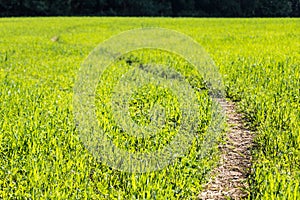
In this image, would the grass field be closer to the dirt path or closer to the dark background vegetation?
the dirt path

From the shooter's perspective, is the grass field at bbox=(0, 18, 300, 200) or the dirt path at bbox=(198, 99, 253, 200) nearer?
the grass field at bbox=(0, 18, 300, 200)

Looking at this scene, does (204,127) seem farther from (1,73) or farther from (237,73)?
(1,73)

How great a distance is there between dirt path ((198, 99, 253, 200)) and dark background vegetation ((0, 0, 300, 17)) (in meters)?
46.3

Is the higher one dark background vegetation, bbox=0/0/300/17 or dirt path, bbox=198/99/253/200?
dirt path, bbox=198/99/253/200

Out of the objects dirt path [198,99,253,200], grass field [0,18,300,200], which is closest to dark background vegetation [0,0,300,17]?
grass field [0,18,300,200]

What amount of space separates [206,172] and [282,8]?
50582mm

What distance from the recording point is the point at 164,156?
4977mm

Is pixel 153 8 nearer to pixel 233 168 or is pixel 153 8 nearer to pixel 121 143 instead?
pixel 121 143

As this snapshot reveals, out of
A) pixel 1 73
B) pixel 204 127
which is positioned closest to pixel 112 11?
pixel 1 73

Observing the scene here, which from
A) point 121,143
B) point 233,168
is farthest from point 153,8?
point 233,168

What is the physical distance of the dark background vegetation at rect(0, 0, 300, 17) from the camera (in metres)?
49.8

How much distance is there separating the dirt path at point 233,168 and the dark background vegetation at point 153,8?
46.3 m

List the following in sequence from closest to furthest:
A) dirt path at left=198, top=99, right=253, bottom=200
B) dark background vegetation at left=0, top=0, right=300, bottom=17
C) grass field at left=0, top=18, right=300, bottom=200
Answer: grass field at left=0, top=18, right=300, bottom=200
dirt path at left=198, top=99, right=253, bottom=200
dark background vegetation at left=0, top=0, right=300, bottom=17

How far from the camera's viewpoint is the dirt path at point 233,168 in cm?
446
